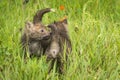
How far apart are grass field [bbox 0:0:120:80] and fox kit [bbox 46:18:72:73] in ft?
0.30

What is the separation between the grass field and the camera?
14.3 feet

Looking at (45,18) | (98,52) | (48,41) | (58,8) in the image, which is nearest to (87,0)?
(58,8)

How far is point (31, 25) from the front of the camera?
461cm

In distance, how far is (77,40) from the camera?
17.1 ft

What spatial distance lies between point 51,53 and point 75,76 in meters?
0.37

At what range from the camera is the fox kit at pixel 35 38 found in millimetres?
4477

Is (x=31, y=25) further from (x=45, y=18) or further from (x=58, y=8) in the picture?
(x=58, y=8)

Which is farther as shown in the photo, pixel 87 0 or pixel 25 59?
pixel 87 0

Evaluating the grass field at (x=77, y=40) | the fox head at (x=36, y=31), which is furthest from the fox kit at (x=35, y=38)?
the grass field at (x=77, y=40)

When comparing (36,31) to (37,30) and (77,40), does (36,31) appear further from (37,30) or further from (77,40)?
(77,40)

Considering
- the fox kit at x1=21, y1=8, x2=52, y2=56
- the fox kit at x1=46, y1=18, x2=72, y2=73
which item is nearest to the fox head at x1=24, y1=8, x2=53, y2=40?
the fox kit at x1=21, y1=8, x2=52, y2=56

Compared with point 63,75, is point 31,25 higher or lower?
higher

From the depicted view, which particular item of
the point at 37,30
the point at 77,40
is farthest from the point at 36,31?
the point at 77,40

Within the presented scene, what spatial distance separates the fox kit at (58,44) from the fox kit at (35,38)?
0.08 m
